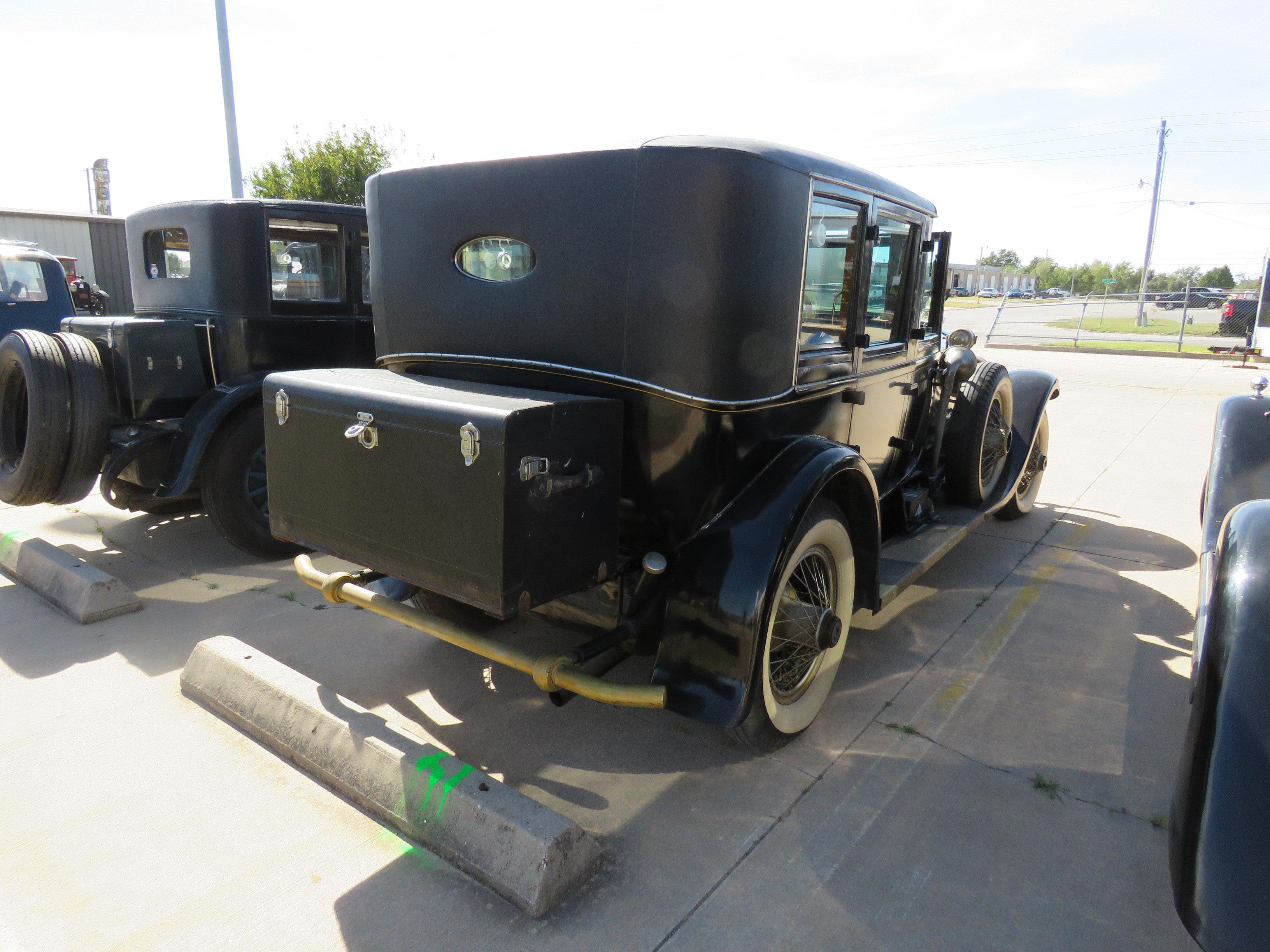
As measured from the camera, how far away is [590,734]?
3281mm

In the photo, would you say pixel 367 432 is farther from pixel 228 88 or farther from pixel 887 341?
pixel 228 88

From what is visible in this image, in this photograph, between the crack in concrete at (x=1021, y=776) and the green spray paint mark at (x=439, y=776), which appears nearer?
the green spray paint mark at (x=439, y=776)

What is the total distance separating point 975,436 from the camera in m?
4.86

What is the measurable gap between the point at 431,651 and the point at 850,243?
2.71 meters

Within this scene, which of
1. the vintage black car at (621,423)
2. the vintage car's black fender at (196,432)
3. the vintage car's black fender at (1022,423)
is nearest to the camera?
the vintage black car at (621,423)

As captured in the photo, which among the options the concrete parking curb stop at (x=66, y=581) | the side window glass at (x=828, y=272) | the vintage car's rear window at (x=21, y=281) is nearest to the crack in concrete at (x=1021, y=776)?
the side window glass at (x=828, y=272)

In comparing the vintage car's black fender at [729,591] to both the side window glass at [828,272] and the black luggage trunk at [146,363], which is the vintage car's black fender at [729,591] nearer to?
the side window glass at [828,272]

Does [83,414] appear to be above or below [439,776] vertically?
above

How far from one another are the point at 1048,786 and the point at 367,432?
106 inches

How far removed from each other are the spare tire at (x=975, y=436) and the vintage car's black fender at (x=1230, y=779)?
2872 millimetres

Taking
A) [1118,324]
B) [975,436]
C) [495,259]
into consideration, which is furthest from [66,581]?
[1118,324]

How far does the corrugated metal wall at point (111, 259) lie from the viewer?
18.2 m

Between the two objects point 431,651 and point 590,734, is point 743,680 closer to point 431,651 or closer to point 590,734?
point 590,734

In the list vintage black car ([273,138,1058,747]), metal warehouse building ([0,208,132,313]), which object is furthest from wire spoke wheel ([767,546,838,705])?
metal warehouse building ([0,208,132,313])
